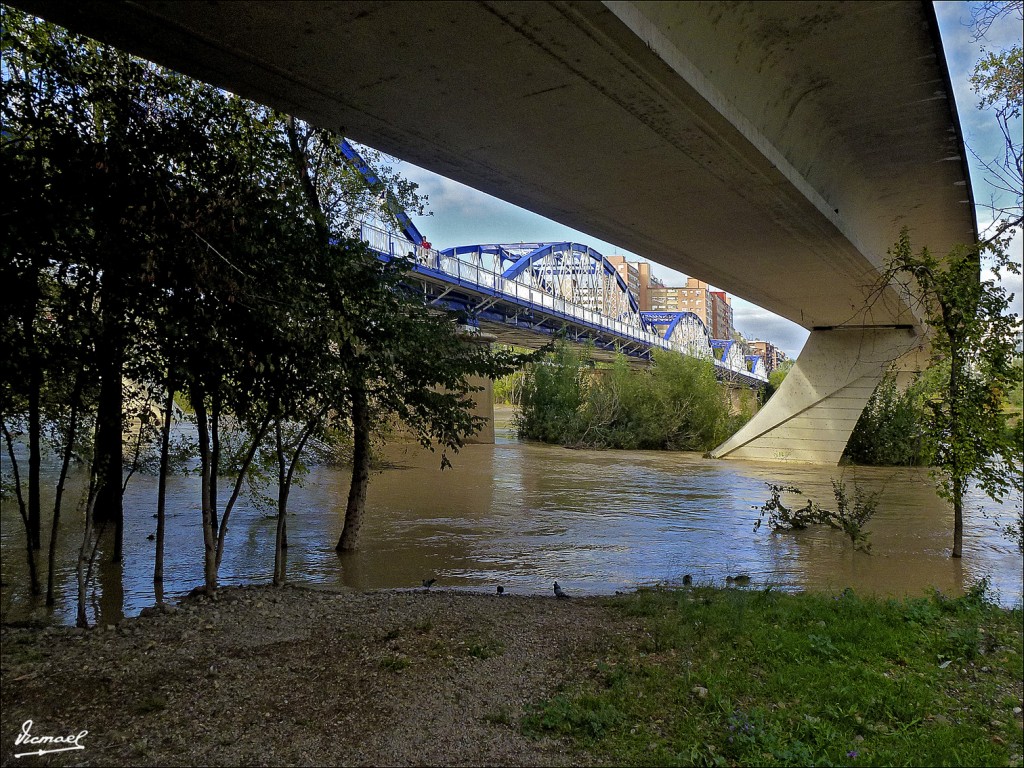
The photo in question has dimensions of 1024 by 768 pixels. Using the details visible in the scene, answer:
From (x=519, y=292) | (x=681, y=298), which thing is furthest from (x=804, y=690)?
(x=681, y=298)

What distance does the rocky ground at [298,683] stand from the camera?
350cm

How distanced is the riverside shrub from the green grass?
2551cm

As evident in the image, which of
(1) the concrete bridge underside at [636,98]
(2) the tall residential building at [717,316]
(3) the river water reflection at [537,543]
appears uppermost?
(2) the tall residential building at [717,316]

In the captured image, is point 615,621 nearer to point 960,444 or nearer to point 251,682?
point 251,682

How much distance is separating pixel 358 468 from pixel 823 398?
62.4ft

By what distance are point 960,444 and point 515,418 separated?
2902 centimetres

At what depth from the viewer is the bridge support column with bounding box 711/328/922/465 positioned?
22.5 meters

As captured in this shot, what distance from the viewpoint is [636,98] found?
5910mm

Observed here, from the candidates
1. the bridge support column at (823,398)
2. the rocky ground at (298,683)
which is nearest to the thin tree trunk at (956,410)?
the rocky ground at (298,683)

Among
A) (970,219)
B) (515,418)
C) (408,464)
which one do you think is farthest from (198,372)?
(515,418)

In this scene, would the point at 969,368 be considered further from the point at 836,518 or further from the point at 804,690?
the point at 804,690

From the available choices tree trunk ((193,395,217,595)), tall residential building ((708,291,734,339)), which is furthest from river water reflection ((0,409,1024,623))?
tall residential building ((708,291,734,339))

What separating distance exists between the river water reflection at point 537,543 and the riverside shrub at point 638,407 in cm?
1237

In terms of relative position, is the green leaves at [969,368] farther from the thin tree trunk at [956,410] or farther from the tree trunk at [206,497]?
the tree trunk at [206,497]
